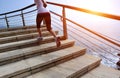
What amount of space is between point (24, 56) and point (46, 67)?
580 millimetres

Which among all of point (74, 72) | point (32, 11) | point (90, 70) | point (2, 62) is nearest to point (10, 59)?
point (2, 62)

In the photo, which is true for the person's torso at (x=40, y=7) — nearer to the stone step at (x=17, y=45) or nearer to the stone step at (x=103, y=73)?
the stone step at (x=17, y=45)

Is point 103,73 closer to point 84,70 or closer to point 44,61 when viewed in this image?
point 84,70

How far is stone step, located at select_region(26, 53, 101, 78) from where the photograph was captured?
10.5 feet

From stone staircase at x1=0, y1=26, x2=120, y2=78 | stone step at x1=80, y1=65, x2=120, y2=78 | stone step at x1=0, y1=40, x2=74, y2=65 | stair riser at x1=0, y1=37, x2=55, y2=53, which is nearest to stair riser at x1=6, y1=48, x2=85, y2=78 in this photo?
stone staircase at x1=0, y1=26, x2=120, y2=78

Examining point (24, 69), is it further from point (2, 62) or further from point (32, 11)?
point (32, 11)

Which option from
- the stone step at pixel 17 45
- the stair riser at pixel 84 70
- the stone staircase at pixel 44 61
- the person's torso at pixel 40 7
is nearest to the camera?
the stone staircase at pixel 44 61

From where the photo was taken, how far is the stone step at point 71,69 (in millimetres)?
3202

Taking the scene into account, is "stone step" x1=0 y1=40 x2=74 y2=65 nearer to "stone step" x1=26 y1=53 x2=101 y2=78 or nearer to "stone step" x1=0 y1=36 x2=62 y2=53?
"stone step" x1=0 y1=36 x2=62 y2=53

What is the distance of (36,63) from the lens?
133 inches

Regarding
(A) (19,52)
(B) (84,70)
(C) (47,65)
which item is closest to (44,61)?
(C) (47,65)

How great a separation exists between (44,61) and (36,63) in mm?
188

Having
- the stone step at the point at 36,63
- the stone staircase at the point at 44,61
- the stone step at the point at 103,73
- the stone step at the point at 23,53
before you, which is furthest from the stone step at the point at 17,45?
the stone step at the point at 103,73

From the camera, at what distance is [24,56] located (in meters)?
3.68
